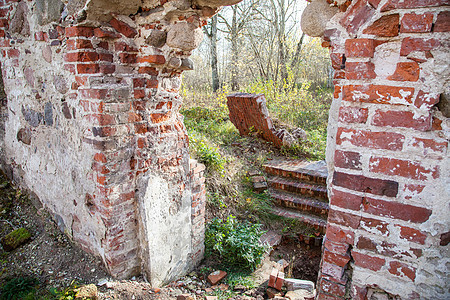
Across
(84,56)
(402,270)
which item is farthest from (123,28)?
(402,270)

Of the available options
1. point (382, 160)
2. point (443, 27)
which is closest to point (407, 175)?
point (382, 160)

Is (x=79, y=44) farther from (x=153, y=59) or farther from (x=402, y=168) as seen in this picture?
(x=402, y=168)

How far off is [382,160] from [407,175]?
120 mm

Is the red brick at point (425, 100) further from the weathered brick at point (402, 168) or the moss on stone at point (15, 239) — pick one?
the moss on stone at point (15, 239)

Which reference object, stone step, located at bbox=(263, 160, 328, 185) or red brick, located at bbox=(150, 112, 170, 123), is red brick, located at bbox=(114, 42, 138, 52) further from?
stone step, located at bbox=(263, 160, 328, 185)

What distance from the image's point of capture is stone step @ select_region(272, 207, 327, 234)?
4332mm

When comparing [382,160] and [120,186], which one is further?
[120,186]

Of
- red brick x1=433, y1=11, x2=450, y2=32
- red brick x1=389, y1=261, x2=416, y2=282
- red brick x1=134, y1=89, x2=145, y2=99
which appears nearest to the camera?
red brick x1=433, y1=11, x2=450, y2=32

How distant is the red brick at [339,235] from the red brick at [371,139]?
0.45m

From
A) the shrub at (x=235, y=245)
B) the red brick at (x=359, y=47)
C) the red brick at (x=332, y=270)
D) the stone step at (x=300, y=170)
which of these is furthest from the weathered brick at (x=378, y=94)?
the stone step at (x=300, y=170)

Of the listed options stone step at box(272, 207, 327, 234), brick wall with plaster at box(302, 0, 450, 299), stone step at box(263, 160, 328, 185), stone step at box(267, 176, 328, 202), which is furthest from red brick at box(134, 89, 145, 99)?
stone step at box(263, 160, 328, 185)

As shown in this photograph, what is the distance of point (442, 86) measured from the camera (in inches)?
46.1

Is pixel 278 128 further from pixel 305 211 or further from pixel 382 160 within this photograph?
pixel 382 160

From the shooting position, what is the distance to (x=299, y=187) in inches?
196
